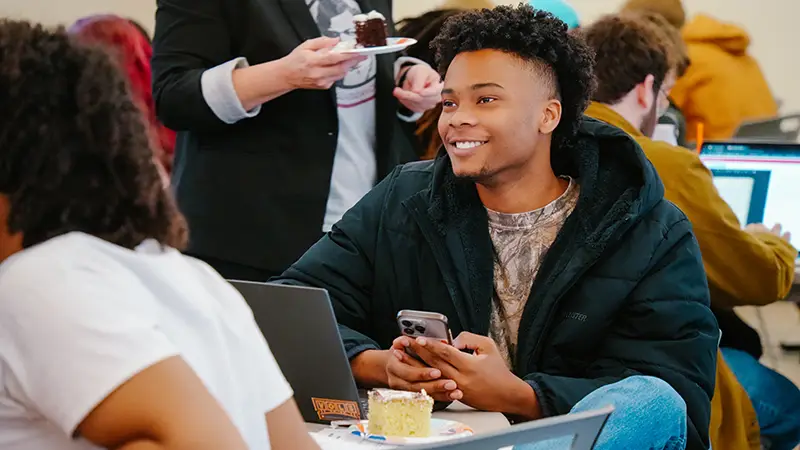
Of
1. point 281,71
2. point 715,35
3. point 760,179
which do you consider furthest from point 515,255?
point 715,35

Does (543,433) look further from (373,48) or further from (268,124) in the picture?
(268,124)

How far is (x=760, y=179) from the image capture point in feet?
11.3

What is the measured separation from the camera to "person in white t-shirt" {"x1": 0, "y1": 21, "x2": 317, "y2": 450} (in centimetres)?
90

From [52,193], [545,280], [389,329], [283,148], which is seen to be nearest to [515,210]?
[545,280]

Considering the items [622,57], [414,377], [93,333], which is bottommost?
[414,377]

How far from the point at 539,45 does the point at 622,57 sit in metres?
0.95

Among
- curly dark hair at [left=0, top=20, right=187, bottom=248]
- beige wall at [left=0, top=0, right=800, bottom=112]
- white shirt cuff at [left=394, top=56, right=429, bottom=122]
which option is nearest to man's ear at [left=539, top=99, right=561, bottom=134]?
white shirt cuff at [left=394, top=56, right=429, bottom=122]

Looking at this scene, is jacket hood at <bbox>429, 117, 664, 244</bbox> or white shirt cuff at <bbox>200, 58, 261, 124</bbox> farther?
white shirt cuff at <bbox>200, 58, 261, 124</bbox>

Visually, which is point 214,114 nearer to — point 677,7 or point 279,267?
point 279,267

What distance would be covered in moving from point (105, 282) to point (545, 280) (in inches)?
45.8

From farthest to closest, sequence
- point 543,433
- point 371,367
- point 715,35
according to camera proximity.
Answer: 1. point 715,35
2. point 371,367
3. point 543,433

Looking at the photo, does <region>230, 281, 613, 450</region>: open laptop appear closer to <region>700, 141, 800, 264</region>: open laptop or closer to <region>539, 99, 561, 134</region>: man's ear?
<region>539, 99, 561, 134</region>: man's ear

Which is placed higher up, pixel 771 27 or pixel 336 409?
pixel 336 409

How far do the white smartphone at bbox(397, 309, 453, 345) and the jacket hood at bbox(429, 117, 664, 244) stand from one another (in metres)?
0.33
